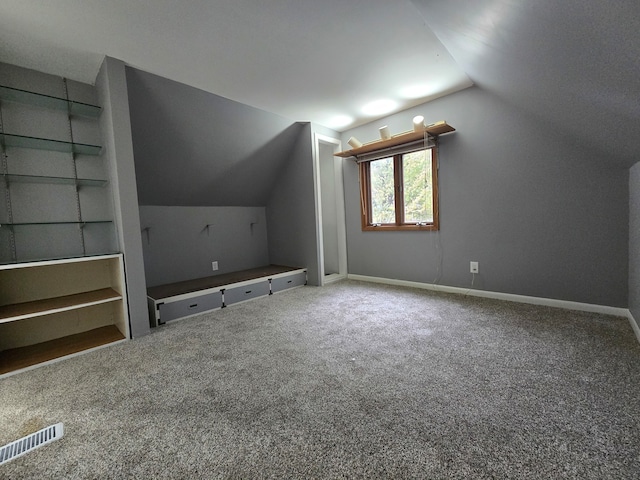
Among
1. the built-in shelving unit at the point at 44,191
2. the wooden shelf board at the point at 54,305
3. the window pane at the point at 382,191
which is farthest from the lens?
the window pane at the point at 382,191

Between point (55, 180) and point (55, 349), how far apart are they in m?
1.34

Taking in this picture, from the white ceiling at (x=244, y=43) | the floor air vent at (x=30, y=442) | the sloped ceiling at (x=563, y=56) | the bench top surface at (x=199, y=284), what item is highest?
the white ceiling at (x=244, y=43)

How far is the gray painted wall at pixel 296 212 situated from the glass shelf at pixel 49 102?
7.04ft

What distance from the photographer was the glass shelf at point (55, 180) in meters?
2.04

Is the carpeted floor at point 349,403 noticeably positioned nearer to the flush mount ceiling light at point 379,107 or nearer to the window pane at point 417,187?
the window pane at point 417,187

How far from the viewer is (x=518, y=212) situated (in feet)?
8.53

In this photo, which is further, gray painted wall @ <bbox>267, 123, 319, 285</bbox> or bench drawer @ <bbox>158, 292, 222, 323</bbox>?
gray painted wall @ <bbox>267, 123, 319, 285</bbox>

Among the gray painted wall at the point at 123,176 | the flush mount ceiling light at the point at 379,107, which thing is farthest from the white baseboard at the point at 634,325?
the gray painted wall at the point at 123,176

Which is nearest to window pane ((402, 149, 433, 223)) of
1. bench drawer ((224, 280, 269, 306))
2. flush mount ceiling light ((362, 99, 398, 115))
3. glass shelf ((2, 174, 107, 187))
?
flush mount ceiling light ((362, 99, 398, 115))

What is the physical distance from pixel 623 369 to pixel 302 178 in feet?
10.9

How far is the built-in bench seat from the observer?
253cm

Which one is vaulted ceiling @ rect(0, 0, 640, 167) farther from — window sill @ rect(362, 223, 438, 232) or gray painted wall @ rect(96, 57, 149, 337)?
window sill @ rect(362, 223, 438, 232)

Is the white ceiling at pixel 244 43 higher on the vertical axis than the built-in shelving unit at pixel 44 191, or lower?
higher

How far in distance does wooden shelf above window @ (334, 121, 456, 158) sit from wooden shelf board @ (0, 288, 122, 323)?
2978 mm
